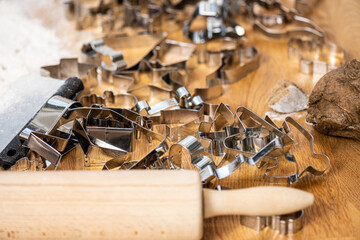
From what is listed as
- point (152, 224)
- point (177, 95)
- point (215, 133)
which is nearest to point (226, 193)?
point (152, 224)

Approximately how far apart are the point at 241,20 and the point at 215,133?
0.98m

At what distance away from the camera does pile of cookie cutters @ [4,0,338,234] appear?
3.58ft

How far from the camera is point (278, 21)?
1944mm

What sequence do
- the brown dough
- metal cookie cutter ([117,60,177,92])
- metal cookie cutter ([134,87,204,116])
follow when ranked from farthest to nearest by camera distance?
metal cookie cutter ([117,60,177,92]) < metal cookie cutter ([134,87,204,116]) < the brown dough

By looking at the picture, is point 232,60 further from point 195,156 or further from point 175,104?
point 195,156

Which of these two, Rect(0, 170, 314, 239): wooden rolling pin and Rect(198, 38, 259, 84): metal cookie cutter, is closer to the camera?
Rect(0, 170, 314, 239): wooden rolling pin

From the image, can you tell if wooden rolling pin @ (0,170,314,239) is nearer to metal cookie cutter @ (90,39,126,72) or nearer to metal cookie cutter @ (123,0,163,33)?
metal cookie cutter @ (90,39,126,72)

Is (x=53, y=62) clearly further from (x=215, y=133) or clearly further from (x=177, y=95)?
(x=215, y=133)

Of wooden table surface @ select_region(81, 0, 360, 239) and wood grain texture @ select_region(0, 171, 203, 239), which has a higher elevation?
wood grain texture @ select_region(0, 171, 203, 239)

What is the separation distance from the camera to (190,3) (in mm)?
2029

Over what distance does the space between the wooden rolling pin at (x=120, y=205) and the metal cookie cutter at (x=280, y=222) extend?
46 mm

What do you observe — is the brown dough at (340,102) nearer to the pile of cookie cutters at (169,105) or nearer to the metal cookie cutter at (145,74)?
the pile of cookie cutters at (169,105)

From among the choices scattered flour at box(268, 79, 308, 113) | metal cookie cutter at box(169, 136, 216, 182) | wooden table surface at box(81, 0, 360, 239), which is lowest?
wooden table surface at box(81, 0, 360, 239)

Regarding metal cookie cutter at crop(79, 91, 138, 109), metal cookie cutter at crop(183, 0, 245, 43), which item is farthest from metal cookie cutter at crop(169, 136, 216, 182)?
metal cookie cutter at crop(183, 0, 245, 43)
